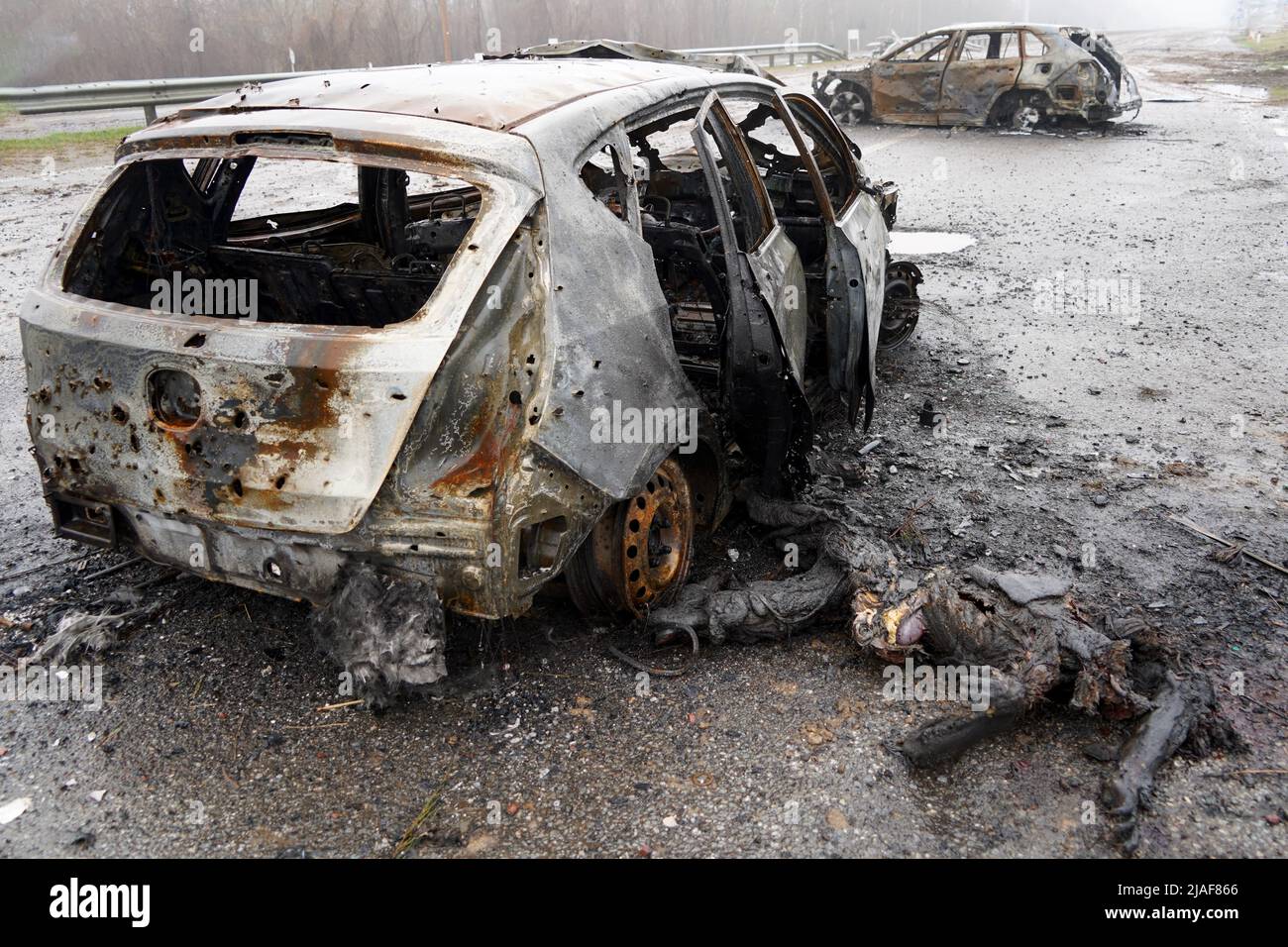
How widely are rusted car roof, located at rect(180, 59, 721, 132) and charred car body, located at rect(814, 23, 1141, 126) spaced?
1218cm

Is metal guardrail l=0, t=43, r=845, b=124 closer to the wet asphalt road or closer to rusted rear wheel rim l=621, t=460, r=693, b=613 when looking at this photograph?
the wet asphalt road

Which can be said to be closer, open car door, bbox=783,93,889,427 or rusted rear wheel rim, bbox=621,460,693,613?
rusted rear wheel rim, bbox=621,460,693,613

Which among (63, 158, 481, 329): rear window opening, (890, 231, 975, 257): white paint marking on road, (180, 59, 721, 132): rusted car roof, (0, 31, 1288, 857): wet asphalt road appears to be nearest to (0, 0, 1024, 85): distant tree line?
(890, 231, 975, 257): white paint marking on road

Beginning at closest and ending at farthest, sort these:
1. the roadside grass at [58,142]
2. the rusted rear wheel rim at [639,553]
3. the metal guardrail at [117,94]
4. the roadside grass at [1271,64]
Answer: the rusted rear wheel rim at [639,553]
the metal guardrail at [117,94]
the roadside grass at [58,142]
the roadside grass at [1271,64]

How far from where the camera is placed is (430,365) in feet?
8.25

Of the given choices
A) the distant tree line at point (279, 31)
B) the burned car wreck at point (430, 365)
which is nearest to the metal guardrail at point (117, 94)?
the distant tree line at point (279, 31)

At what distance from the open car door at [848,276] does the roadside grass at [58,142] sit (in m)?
9.83

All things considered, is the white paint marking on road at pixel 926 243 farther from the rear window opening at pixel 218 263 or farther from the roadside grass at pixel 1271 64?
the roadside grass at pixel 1271 64

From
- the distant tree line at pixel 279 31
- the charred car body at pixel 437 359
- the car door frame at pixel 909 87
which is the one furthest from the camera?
the car door frame at pixel 909 87

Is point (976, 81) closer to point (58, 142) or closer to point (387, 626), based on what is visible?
point (58, 142)

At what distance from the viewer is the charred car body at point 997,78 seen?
1380cm

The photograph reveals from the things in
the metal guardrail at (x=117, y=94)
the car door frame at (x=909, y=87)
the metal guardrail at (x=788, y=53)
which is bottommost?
the metal guardrail at (x=117, y=94)

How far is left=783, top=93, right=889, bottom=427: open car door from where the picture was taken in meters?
4.19
